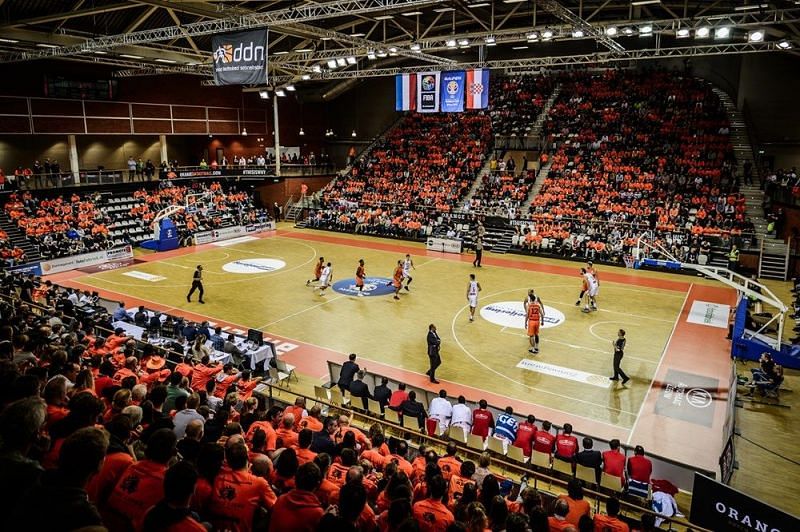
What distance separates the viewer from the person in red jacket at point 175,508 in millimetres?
3199

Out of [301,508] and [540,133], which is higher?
[540,133]

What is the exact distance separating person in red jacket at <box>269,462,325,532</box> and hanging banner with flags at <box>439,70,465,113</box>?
2379 cm

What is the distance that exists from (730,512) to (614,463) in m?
1.72

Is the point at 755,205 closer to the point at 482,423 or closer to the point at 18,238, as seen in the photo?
the point at 482,423

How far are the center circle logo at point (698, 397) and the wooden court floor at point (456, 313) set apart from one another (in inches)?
43.3

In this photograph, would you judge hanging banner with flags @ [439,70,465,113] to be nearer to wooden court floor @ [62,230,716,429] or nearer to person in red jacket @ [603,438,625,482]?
wooden court floor @ [62,230,716,429]

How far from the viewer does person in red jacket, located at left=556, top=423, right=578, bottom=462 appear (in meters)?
9.37

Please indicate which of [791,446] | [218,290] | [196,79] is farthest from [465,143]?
[791,446]

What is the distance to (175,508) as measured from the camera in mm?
3246

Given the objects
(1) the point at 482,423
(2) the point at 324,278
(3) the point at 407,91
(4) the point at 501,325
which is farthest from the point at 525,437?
(3) the point at 407,91

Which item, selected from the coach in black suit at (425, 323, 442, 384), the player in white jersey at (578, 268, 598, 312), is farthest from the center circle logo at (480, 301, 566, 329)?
the coach in black suit at (425, 323, 442, 384)

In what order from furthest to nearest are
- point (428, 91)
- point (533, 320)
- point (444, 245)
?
1. point (444, 245)
2. point (428, 91)
3. point (533, 320)

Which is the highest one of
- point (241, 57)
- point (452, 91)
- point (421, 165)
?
point (452, 91)

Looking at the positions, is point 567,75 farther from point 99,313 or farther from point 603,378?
point 99,313
